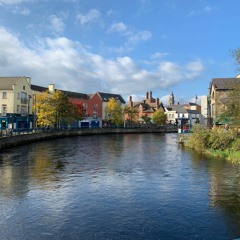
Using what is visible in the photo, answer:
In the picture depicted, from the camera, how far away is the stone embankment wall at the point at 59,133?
57.7 meters

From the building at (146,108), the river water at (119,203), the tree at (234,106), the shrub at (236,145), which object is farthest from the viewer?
the building at (146,108)

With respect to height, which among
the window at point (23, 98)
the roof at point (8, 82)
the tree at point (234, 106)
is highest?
the roof at point (8, 82)

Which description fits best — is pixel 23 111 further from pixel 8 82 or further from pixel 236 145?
pixel 236 145

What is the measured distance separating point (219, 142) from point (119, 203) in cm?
2997

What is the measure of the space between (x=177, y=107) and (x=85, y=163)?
159061 millimetres

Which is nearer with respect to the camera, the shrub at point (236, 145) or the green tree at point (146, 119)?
the shrub at point (236, 145)

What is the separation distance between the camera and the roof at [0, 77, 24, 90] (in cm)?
8855

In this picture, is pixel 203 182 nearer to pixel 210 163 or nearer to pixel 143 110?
pixel 210 163

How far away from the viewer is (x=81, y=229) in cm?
1605

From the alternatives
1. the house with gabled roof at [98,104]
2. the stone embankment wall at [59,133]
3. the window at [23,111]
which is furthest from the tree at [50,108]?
the house with gabled roof at [98,104]

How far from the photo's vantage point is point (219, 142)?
46.7 m

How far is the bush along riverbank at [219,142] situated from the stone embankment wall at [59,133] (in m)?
33.0

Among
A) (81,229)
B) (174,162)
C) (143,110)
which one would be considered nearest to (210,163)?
(174,162)

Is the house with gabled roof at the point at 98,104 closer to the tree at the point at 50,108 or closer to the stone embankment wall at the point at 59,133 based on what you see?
the stone embankment wall at the point at 59,133
